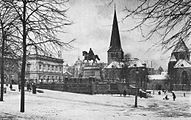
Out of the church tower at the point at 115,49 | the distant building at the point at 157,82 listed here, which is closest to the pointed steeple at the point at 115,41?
the church tower at the point at 115,49

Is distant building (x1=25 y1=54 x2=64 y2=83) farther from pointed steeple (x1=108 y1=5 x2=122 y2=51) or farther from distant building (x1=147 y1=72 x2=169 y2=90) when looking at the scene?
distant building (x1=147 y1=72 x2=169 y2=90)

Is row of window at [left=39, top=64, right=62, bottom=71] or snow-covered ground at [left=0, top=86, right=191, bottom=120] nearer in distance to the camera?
snow-covered ground at [left=0, top=86, right=191, bottom=120]

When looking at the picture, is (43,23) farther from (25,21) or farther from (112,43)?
(112,43)

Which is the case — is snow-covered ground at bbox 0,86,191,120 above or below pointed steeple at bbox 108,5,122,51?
below

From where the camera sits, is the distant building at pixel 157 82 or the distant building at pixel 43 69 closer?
the distant building at pixel 43 69

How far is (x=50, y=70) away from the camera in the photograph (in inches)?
2987

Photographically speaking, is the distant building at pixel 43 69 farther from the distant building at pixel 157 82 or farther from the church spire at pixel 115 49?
the distant building at pixel 157 82

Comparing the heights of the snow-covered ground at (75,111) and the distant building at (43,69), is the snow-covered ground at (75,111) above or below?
below

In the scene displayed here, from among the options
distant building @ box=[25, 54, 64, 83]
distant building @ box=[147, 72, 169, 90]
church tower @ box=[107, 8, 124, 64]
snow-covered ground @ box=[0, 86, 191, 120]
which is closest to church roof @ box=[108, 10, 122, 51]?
church tower @ box=[107, 8, 124, 64]

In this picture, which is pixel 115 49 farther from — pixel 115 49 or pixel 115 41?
pixel 115 41

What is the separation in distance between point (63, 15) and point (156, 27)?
8344 mm

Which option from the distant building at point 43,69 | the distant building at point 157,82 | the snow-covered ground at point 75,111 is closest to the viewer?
the snow-covered ground at point 75,111

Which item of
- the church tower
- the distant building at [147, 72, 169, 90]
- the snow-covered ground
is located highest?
the church tower

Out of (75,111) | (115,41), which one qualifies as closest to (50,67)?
(115,41)
